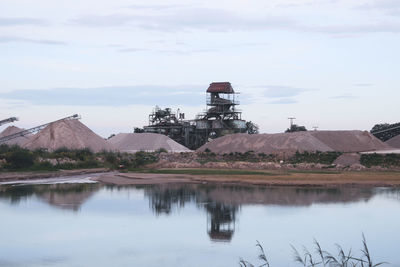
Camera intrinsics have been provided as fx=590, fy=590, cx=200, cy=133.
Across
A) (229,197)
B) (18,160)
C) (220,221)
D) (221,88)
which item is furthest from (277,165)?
(221,88)

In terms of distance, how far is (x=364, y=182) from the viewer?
4975cm

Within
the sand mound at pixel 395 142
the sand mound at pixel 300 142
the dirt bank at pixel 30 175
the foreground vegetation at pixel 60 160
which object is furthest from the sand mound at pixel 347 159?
the sand mound at pixel 395 142

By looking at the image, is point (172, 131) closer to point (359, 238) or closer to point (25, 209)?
point (25, 209)

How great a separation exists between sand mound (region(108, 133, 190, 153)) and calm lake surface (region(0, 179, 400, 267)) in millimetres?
61420

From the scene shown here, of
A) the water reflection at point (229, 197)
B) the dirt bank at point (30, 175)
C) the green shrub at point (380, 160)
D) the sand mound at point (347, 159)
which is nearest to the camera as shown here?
the water reflection at point (229, 197)

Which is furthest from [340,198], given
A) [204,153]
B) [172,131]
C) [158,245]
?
[172,131]

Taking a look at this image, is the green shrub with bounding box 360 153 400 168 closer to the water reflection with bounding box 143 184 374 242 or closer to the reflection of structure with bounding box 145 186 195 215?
the water reflection with bounding box 143 184 374 242

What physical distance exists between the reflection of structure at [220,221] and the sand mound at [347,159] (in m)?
35.7

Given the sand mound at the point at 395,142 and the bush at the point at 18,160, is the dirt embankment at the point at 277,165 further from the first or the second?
the sand mound at the point at 395,142

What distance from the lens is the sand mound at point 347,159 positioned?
226ft

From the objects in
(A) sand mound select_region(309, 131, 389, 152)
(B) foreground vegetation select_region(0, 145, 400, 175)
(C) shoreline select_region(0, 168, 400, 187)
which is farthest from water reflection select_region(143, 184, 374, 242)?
(A) sand mound select_region(309, 131, 389, 152)

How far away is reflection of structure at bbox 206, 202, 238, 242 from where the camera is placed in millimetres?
26547

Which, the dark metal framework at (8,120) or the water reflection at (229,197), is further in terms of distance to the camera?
the dark metal framework at (8,120)

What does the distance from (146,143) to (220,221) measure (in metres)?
79.8
